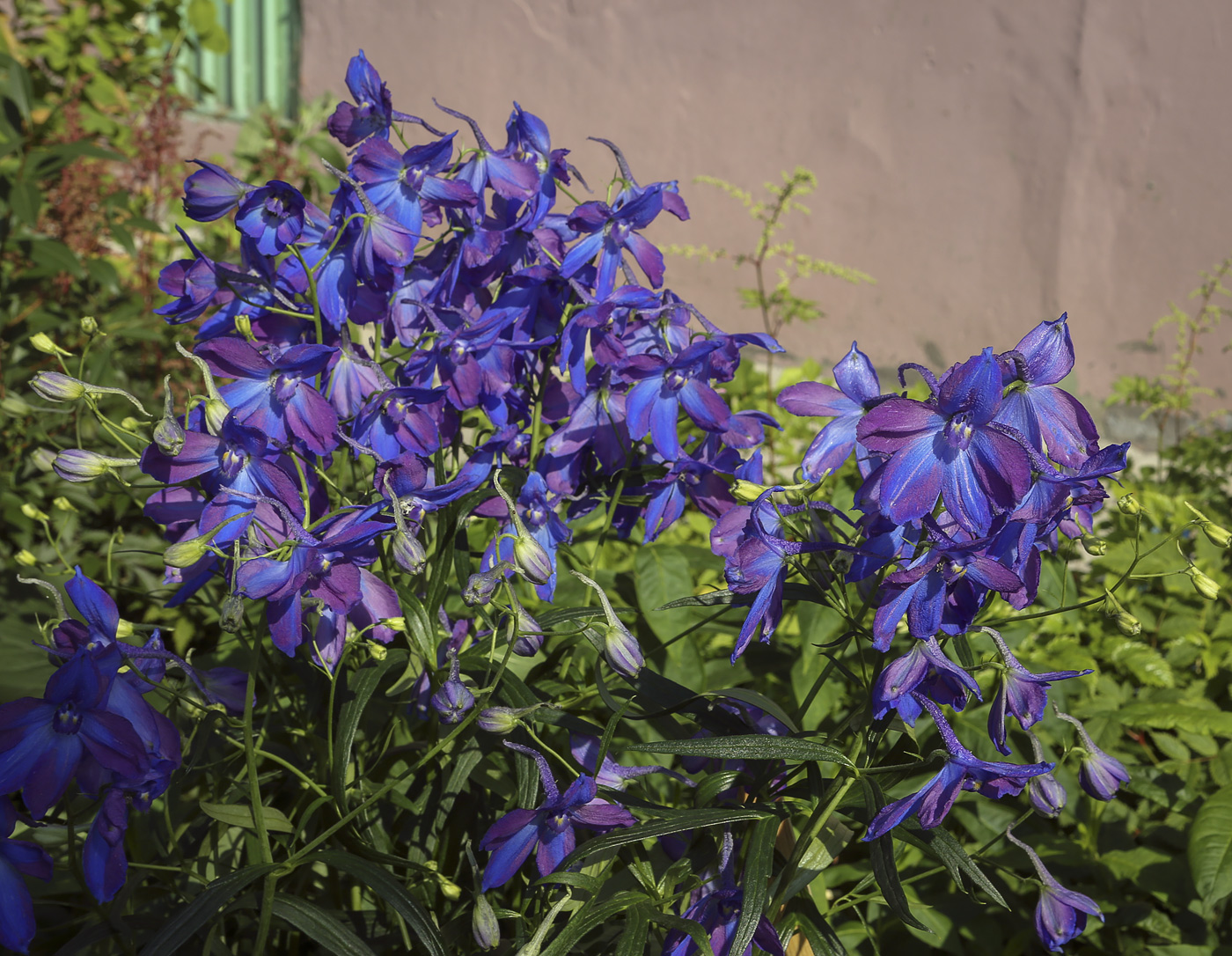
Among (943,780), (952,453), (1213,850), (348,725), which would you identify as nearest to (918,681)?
(943,780)

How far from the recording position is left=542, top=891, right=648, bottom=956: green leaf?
786 mm

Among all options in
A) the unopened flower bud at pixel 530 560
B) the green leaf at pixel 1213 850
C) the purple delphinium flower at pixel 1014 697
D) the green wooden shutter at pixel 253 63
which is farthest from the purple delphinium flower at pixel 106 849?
the green wooden shutter at pixel 253 63

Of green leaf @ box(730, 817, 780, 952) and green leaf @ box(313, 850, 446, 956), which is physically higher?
green leaf @ box(730, 817, 780, 952)

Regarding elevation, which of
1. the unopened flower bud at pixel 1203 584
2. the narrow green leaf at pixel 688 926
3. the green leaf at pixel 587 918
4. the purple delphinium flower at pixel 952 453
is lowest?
the green leaf at pixel 587 918

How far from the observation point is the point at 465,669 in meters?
1.00

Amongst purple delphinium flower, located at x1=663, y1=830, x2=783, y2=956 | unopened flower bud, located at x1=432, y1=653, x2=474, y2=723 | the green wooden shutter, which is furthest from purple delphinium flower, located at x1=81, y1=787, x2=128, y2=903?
the green wooden shutter

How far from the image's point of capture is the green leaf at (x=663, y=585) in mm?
1271

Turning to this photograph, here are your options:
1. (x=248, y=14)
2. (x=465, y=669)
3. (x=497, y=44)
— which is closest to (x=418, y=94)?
(x=497, y=44)

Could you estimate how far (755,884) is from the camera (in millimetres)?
796

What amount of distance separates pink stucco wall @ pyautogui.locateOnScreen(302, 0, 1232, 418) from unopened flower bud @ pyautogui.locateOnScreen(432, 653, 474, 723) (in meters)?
3.30

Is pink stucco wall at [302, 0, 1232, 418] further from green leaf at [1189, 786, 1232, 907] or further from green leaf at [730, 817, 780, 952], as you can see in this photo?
green leaf at [730, 817, 780, 952]

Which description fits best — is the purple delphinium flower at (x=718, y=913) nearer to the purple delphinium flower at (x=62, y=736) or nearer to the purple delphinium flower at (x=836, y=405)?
the purple delphinium flower at (x=836, y=405)

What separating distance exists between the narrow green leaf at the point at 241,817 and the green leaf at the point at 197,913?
0.08 meters

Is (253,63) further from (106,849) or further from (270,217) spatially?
(106,849)
